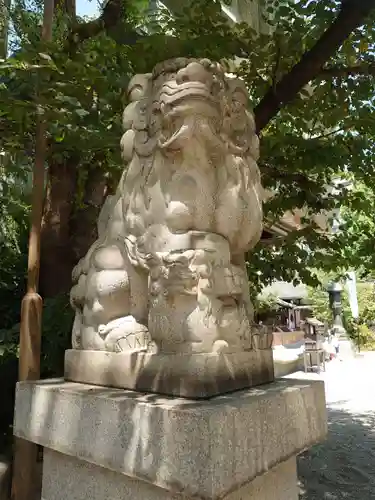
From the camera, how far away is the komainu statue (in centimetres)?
191

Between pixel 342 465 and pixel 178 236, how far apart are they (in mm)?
3740

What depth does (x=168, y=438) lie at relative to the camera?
1.57m

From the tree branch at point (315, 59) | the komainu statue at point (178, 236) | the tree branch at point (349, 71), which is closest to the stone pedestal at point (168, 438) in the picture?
the komainu statue at point (178, 236)

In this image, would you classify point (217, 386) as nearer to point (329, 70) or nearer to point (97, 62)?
point (97, 62)

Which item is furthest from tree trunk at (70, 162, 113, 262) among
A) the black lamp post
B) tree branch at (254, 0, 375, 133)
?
the black lamp post

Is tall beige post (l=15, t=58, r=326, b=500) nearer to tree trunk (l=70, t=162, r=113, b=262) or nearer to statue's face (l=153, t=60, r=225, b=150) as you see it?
statue's face (l=153, t=60, r=225, b=150)

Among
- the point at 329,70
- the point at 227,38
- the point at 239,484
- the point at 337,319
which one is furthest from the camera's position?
the point at 337,319

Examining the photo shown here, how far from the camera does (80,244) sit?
4551mm

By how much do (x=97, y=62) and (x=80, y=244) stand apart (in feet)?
6.19

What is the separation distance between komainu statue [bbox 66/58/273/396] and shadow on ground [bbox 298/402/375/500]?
2352mm

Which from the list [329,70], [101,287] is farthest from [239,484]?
[329,70]

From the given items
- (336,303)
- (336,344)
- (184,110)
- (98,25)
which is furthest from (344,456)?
(336,303)

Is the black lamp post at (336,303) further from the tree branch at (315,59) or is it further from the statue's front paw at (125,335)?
the statue's front paw at (125,335)

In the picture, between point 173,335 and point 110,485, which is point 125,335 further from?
point 110,485
